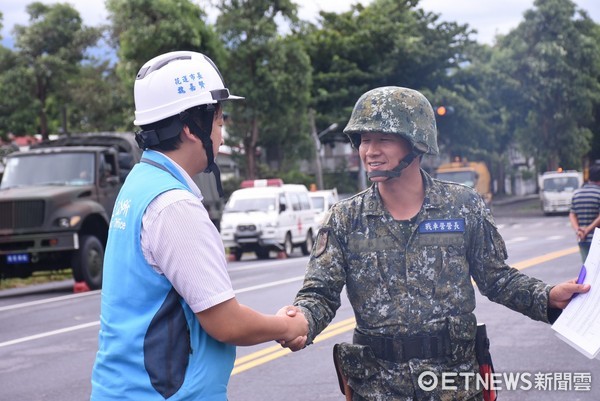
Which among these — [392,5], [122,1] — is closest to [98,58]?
[122,1]

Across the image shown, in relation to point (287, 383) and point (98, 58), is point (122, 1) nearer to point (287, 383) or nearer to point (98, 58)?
point (98, 58)

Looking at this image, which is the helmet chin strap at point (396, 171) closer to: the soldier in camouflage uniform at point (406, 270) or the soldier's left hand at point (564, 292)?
the soldier in camouflage uniform at point (406, 270)

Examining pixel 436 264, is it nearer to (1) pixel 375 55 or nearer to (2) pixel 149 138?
(2) pixel 149 138

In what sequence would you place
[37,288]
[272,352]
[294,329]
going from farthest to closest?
1. [37,288]
2. [272,352]
3. [294,329]

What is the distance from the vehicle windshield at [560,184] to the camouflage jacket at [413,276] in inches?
1804

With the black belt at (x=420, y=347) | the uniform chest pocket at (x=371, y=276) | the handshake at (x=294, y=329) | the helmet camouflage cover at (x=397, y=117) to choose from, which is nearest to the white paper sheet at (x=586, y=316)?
the black belt at (x=420, y=347)

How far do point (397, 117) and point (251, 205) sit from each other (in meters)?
24.8

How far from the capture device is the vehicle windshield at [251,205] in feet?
93.8

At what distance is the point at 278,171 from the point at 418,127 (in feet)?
152

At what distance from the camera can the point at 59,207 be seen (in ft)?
60.8

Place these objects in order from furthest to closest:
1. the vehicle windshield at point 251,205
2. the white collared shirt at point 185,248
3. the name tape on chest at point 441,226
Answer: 1. the vehicle windshield at point 251,205
2. the name tape on chest at point 441,226
3. the white collared shirt at point 185,248

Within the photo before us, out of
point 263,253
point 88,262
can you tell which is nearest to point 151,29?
point 263,253

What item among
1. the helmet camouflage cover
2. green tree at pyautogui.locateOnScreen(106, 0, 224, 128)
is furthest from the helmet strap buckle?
green tree at pyautogui.locateOnScreen(106, 0, 224, 128)

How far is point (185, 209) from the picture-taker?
3025mm
